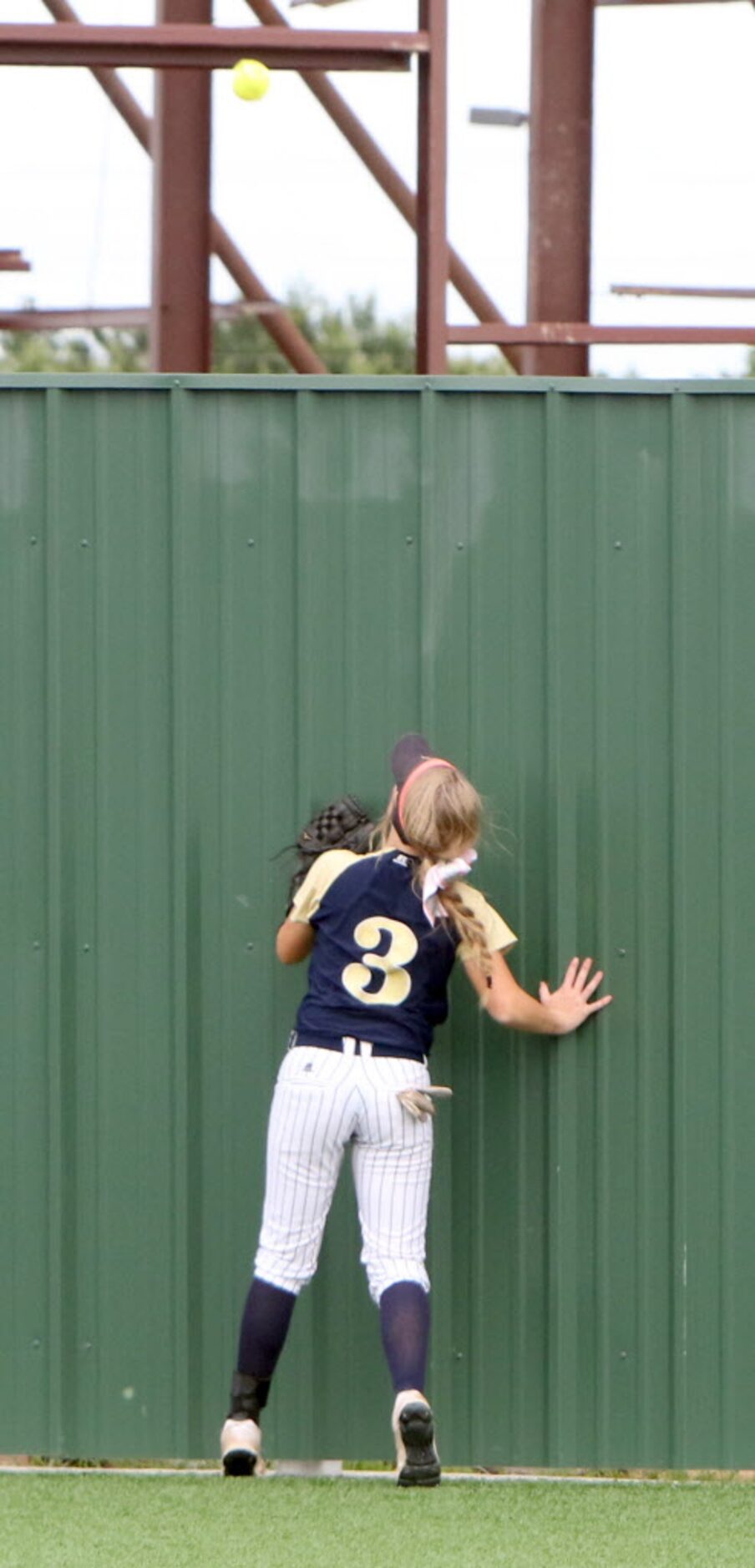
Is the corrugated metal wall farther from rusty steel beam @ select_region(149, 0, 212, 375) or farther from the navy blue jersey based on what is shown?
rusty steel beam @ select_region(149, 0, 212, 375)

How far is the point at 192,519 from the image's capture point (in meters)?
4.79

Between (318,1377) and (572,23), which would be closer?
(318,1377)

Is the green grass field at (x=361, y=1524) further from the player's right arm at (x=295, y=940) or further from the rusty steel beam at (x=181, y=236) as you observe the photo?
the rusty steel beam at (x=181, y=236)

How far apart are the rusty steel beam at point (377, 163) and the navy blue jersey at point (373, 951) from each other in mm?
3418

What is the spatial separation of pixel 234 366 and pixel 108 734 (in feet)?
15.8

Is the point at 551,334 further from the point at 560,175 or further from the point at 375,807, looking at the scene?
the point at 375,807

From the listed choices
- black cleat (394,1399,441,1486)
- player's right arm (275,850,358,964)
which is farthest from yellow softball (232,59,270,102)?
black cleat (394,1399,441,1486)

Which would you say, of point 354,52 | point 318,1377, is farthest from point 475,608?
point 318,1377

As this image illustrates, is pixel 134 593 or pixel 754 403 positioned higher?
pixel 754 403

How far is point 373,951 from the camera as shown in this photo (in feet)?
14.7

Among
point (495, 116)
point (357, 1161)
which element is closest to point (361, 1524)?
point (357, 1161)

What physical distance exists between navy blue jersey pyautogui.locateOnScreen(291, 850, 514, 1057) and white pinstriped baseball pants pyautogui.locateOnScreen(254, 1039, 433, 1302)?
52 millimetres

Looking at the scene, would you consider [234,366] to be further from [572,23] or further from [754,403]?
[754,403]

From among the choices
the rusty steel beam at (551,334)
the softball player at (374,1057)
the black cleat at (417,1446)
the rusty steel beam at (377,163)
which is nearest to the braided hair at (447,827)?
the softball player at (374,1057)
